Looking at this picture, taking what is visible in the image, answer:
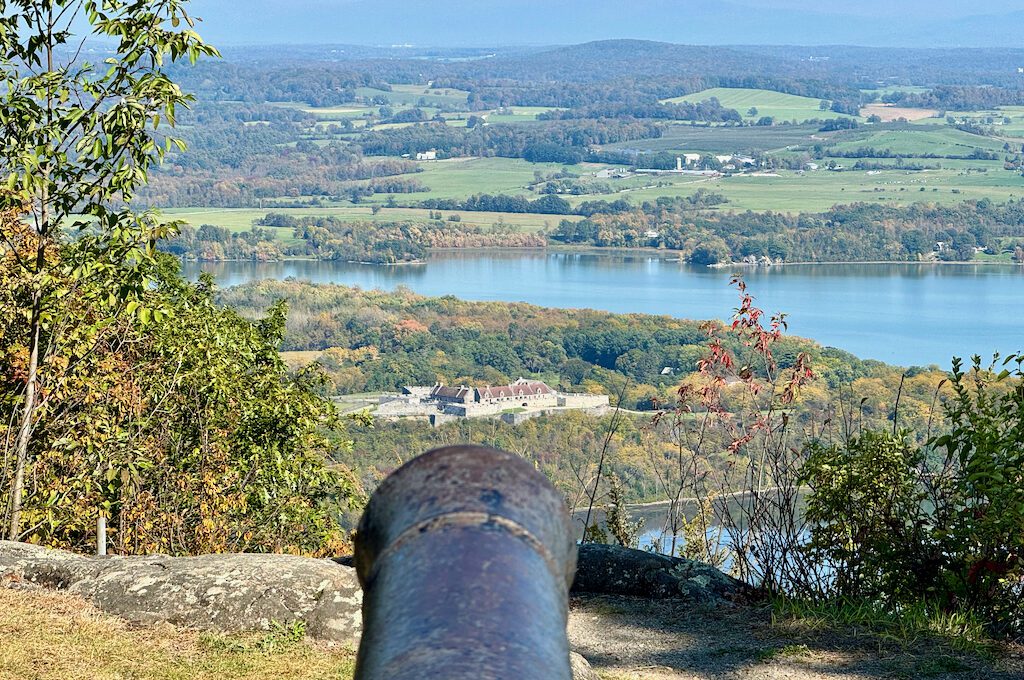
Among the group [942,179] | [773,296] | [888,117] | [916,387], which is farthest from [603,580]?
[888,117]

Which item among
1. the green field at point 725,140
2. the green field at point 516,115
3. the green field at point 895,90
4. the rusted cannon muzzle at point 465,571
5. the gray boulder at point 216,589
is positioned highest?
the green field at point 895,90

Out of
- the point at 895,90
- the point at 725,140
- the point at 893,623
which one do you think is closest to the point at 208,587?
the point at 893,623

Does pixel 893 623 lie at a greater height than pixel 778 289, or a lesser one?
greater

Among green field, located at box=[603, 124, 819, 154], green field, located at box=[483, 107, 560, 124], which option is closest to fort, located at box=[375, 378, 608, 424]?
green field, located at box=[603, 124, 819, 154]

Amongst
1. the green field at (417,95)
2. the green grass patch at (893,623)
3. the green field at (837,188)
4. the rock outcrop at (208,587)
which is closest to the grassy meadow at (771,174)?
the green field at (837,188)

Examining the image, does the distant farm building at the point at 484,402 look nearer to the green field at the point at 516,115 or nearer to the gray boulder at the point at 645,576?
the gray boulder at the point at 645,576

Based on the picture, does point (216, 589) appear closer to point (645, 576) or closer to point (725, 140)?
point (645, 576)
